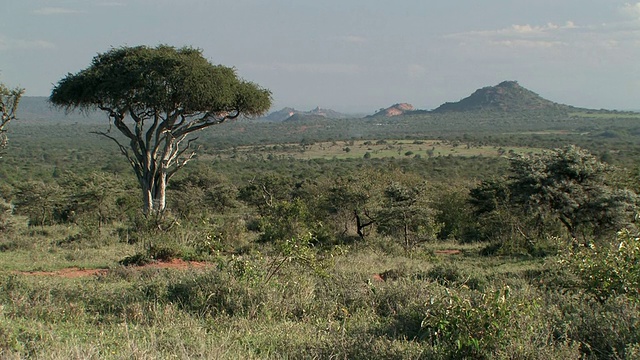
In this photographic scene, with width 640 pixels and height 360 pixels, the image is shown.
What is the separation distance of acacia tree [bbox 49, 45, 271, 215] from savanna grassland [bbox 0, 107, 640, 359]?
2511 millimetres

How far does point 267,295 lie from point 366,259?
22.5ft

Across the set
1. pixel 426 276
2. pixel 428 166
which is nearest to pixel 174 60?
pixel 426 276

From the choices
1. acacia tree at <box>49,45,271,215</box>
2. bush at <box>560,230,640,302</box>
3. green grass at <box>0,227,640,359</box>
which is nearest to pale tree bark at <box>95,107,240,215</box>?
acacia tree at <box>49,45,271,215</box>

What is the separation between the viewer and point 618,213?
48.6 feet

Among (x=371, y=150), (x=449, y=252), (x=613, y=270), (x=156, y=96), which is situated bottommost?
(x=371, y=150)

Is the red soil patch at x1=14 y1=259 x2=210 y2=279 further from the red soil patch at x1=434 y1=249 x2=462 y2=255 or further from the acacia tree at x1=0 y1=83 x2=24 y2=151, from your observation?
the red soil patch at x1=434 y1=249 x2=462 y2=255

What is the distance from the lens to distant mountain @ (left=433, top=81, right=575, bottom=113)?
170000mm

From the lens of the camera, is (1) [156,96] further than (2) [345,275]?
Yes

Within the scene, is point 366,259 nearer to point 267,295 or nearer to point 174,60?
point 267,295

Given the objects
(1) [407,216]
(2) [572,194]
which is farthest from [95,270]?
(2) [572,194]

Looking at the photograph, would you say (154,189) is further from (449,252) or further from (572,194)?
(572,194)

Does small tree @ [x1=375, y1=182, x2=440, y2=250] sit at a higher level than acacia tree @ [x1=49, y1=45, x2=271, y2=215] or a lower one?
lower

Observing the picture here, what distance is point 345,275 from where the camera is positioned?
8.01 metres

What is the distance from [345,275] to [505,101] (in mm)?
179616
